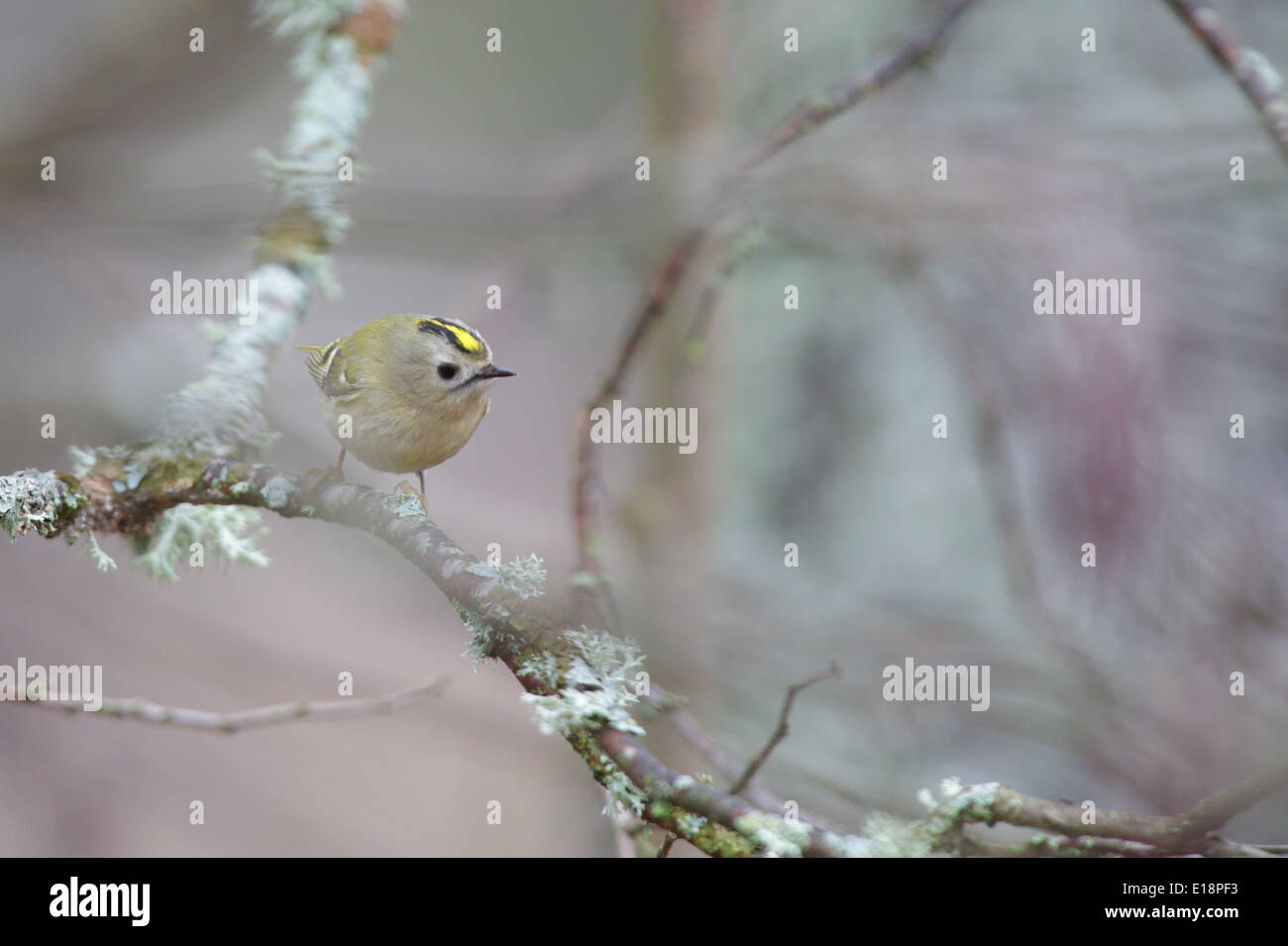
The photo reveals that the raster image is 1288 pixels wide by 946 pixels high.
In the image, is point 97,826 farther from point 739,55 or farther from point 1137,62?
point 1137,62

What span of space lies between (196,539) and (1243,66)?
157 cm

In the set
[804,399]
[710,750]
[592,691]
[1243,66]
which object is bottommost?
[710,750]

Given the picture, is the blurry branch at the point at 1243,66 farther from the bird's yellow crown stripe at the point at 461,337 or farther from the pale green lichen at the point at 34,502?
the pale green lichen at the point at 34,502

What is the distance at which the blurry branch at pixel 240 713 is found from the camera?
1359 mm

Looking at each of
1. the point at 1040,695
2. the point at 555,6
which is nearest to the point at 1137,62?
the point at 1040,695

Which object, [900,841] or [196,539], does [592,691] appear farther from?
[196,539]

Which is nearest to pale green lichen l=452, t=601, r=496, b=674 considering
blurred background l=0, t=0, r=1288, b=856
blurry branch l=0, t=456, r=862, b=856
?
blurry branch l=0, t=456, r=862, b=856

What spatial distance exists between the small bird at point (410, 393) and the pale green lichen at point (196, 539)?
0.54ft

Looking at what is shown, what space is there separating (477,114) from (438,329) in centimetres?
505

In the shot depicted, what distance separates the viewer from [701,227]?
1.84 m

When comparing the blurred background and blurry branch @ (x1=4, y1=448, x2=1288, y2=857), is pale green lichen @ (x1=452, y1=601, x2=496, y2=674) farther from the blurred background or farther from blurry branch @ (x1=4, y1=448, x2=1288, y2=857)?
the blurred background

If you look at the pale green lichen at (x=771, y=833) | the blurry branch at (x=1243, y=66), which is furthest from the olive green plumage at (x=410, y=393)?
the blurry branch at (x=1243, y=66)

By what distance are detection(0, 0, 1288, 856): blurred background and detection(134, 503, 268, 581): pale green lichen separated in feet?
0.95

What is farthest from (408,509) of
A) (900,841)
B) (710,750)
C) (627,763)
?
(900,841)
